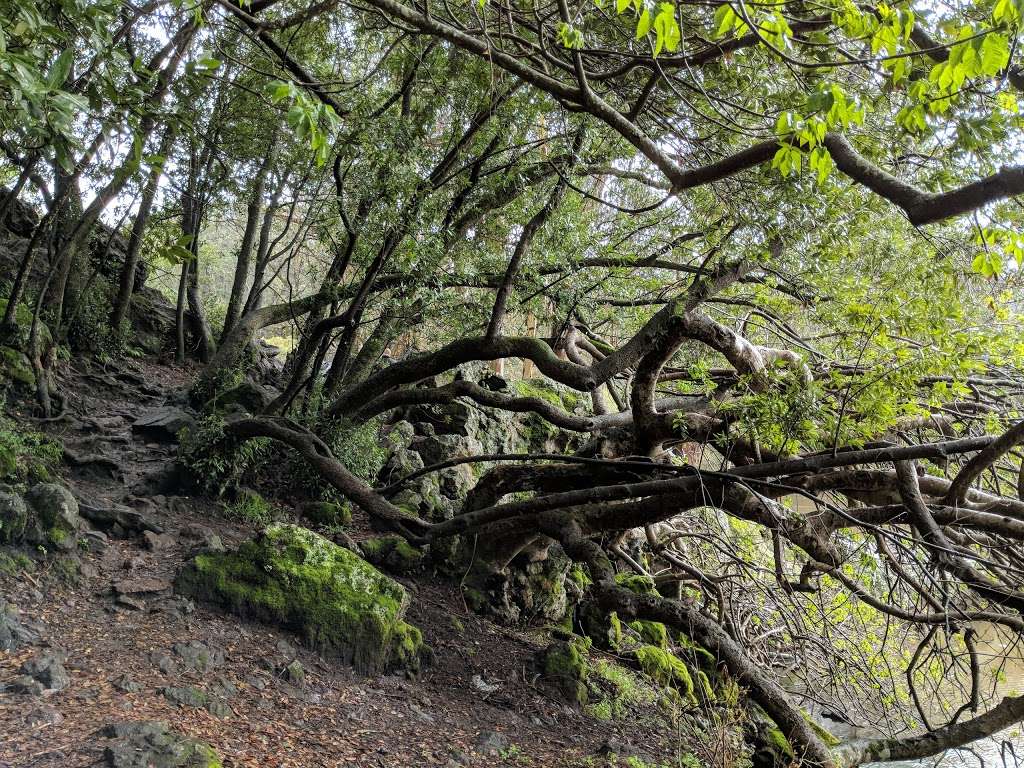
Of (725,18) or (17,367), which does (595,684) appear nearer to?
(725,18)

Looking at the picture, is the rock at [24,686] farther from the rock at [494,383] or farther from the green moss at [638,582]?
the rock at [494,383]

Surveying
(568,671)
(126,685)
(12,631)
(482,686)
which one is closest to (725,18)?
(126,685)

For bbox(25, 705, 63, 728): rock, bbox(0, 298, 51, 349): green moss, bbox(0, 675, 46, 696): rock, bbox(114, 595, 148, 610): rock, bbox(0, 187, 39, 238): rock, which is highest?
bbox(0, 187, 39, 238): rock

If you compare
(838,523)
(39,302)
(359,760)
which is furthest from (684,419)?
(39,302)

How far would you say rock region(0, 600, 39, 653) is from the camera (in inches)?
162

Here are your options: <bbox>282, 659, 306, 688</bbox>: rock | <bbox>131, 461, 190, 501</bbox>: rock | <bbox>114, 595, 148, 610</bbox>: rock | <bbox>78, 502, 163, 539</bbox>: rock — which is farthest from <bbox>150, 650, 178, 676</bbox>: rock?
<bbox>131, 461, 190, 501</bbox>: rock

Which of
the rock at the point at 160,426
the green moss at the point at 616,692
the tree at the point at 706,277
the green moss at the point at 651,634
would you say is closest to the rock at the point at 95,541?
the tree at the point at 706,277

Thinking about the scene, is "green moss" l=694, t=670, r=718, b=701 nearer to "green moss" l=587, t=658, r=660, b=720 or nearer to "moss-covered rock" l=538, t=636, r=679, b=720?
"moss-covered rock" l=538, t=636, r=679, b=720

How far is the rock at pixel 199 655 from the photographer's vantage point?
15.0 ft

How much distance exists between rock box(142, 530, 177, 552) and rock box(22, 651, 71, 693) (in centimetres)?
196

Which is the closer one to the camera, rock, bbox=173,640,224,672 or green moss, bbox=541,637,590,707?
rock, bbox=173,640,224,672

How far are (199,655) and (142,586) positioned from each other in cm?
103

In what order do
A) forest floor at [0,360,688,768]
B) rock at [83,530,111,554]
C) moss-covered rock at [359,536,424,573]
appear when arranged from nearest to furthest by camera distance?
forest floor at [0,360,688,768]
rock at [83,530,111,554]
moss-covered rock at [359,536,424,573]

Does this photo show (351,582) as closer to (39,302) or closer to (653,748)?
(653,748)
